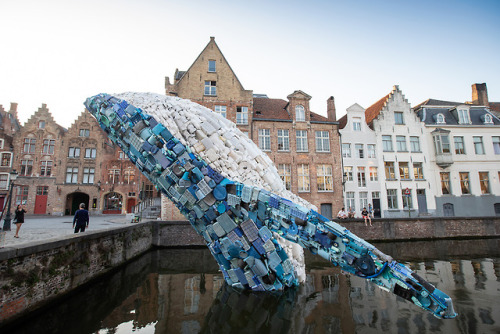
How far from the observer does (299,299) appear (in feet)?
20.0

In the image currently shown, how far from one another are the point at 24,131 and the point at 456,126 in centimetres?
4942

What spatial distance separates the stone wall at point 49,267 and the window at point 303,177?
17035 mm

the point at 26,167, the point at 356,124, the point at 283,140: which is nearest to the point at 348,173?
the point at 356,124

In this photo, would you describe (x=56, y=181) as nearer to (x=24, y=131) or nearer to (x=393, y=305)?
(x=24, y=131)

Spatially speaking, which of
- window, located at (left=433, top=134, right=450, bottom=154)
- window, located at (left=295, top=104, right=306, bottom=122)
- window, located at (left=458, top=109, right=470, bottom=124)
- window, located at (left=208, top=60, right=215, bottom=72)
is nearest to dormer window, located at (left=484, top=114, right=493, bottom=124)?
window, located at (left=458, top=109, right=470, bottom=124)

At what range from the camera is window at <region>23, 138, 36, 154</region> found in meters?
30.8

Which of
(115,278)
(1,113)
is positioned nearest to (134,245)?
(115,278)

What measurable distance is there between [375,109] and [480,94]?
13.1m

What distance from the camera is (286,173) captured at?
2361 cm

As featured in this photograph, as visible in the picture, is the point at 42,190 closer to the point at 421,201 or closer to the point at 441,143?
the point at 421,201

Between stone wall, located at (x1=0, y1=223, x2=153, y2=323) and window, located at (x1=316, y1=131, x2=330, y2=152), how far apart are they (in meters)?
19.5

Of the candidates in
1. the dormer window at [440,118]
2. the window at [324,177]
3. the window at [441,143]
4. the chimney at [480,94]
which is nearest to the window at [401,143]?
the window at [441,143]

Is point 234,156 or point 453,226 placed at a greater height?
point 234,156

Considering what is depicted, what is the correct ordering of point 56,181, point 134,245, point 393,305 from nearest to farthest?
point 393,305
point 134,245
point 56,181
